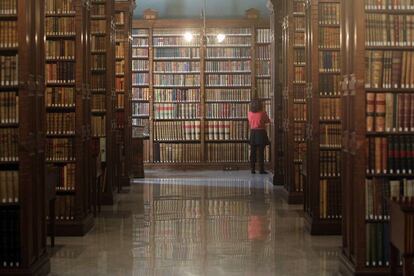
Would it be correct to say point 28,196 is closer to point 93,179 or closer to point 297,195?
point 93,179

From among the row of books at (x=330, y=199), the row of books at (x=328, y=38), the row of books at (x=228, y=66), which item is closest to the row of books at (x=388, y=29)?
the row of books at (x=328, y=38)

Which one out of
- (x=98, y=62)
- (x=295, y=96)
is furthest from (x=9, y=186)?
(x=295, y=96)

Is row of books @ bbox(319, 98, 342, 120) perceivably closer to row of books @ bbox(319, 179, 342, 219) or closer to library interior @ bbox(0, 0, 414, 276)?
library interior @ bbox(0, 0, 414, 276)

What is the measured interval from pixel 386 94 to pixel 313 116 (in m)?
2.39

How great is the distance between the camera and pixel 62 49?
840 cm

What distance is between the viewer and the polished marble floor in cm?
659

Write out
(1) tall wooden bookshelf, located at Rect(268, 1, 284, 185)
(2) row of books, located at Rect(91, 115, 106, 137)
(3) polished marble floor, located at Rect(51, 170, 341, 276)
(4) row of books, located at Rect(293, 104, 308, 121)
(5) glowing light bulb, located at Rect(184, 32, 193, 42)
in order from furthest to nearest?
(5) glowing light bulb, located at Rect(184, 32, 193, 42) < (1) tall wooden bookshelf, located at Rect(268, 1, 284, 185) < (4) row of books, located at Rect(293, 104, 308, 121) < (2) row of books, located at Rect(91, 115, 106, 137) < (3) polished marble floor, located at Rect(51, 170, 341, 276)

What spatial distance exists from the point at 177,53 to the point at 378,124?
11247 millimetres

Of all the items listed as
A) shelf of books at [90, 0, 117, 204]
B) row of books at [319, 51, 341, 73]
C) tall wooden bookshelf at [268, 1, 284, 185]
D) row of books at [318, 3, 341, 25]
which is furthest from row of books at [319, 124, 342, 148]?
tall wooden bookshelf at [268, 1, 284, 185]

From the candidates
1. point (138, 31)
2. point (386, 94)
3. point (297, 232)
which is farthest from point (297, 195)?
point (138, 31)

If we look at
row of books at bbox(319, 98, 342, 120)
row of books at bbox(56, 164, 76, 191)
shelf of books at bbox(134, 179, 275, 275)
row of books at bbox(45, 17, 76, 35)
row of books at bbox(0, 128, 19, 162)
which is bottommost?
shelf of books at bbox(134, 179, 275, 275)

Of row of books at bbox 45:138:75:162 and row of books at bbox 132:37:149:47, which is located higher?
row of books at bbox 132:37:149:47

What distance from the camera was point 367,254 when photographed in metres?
5.86

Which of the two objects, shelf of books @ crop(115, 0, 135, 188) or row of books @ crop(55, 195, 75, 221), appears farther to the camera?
shelf of books @ crop(115, 0, 135, 188)
